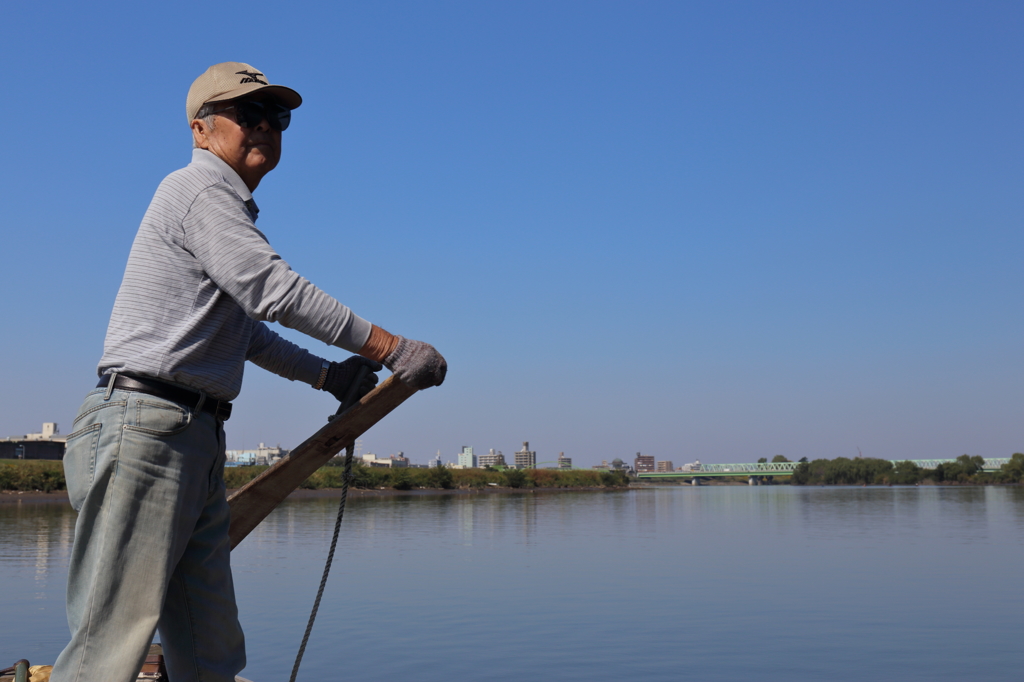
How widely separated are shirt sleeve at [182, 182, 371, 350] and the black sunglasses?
34 cm

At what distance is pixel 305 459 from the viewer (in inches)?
113

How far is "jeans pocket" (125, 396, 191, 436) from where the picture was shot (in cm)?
230

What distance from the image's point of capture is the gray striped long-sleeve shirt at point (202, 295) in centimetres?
237

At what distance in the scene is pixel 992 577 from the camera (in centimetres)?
1988

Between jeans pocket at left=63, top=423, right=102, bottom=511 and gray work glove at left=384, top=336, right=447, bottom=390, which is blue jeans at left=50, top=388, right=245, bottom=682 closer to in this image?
jeans pocket at left=63, top=423, right=102, bottom=511

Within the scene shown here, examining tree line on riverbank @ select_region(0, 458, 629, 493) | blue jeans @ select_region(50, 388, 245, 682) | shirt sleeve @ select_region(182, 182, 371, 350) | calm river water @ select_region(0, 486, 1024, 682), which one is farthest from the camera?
tree line on riverbank @ select_region(0, 458, 629, 493)

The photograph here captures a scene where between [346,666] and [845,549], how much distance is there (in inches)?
805

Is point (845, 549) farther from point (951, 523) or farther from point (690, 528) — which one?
point (951, 523)

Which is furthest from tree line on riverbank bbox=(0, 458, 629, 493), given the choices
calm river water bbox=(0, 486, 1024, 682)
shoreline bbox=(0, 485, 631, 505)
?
calm river water bbox=(0, 486, 1024, 682)

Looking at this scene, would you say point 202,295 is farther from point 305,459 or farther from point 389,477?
point 389,477

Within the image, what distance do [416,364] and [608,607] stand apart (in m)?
13.7

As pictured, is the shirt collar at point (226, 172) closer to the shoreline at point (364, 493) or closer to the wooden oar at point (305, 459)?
the wooden oar at point (305, 459)

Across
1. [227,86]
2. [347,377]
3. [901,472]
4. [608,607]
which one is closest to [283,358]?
[347,377]

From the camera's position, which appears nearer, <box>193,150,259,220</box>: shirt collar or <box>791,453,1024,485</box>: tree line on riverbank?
<box>193,150,259,220</box>: shirt collar
